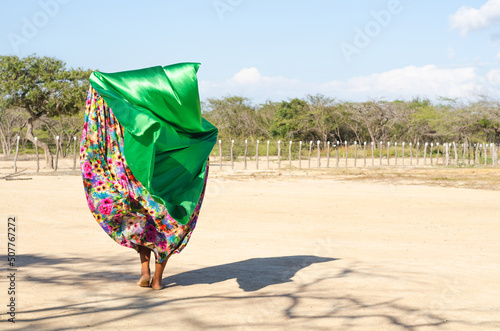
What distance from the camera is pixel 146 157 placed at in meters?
4.49

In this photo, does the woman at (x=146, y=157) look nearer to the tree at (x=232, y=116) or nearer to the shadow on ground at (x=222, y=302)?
the shadow on ground at (x=222, y=302)

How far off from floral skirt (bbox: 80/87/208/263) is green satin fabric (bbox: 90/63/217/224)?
0.43 ft

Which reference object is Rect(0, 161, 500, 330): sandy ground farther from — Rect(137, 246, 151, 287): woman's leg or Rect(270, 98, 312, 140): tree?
Rect(270, 98, 312, 140): tree

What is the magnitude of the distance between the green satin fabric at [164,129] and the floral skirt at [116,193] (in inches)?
5.2

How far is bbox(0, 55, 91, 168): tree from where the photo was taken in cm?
2489

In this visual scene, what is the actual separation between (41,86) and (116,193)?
22.5m

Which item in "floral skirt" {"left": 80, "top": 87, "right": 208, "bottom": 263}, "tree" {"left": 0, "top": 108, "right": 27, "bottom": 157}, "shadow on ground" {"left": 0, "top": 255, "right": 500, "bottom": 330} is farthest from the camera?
"tree" {"left": 0, "top": 108, "right": 27, "bottom": 157}

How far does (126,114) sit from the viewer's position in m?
4.51

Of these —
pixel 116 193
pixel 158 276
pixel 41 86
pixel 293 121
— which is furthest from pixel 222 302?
pixel 293 121

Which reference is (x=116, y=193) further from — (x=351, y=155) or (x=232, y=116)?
(x=232, y=116)

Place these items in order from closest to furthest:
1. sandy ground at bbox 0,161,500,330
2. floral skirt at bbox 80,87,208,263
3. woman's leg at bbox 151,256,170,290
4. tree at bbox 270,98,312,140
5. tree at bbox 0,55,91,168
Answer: sandy ground at bbox 0,161,500,330, floral skirt at bbox 80,87,208,263, woman's leg at bbox 151,256,170,290, tree at bbox 0,55,91,168, tree at bbox 270,98,312,140

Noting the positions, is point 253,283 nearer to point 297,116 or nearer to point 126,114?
point 126,114
